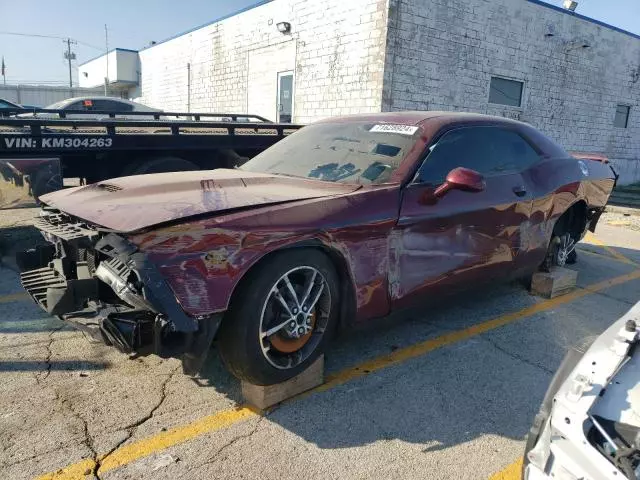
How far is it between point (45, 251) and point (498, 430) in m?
2.98

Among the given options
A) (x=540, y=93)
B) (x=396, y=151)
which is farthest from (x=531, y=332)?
(x=540, y=93)

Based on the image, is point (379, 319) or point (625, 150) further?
point (625, 150)


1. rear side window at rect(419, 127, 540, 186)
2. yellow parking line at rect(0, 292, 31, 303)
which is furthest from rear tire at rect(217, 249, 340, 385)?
yellow parking line at rect(0, 292, 31, 303)

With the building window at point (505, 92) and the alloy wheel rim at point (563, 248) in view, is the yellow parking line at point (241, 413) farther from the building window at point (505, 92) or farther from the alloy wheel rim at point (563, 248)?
the building window at point (505, 92)

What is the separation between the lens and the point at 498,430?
2.82m

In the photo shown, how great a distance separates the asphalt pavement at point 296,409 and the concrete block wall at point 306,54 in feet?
26.6

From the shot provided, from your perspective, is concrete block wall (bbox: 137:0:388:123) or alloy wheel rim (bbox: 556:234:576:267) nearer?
alloy wheel rim (bbox: 556:234:576:267)

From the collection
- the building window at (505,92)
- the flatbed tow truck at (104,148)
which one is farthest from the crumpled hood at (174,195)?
the building window at (505,92)

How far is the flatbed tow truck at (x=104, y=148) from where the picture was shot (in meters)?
5.25

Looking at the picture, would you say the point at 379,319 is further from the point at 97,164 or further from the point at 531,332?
the point at 97,164

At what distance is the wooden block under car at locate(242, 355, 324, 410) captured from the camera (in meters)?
2.90

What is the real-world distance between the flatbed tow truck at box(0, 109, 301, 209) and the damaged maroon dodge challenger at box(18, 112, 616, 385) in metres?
→ 2.21

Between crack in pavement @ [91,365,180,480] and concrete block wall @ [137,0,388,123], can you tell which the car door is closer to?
crack in pavement @ [91,365,180,480]

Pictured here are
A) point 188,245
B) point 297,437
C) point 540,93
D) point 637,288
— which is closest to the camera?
point 188,245
